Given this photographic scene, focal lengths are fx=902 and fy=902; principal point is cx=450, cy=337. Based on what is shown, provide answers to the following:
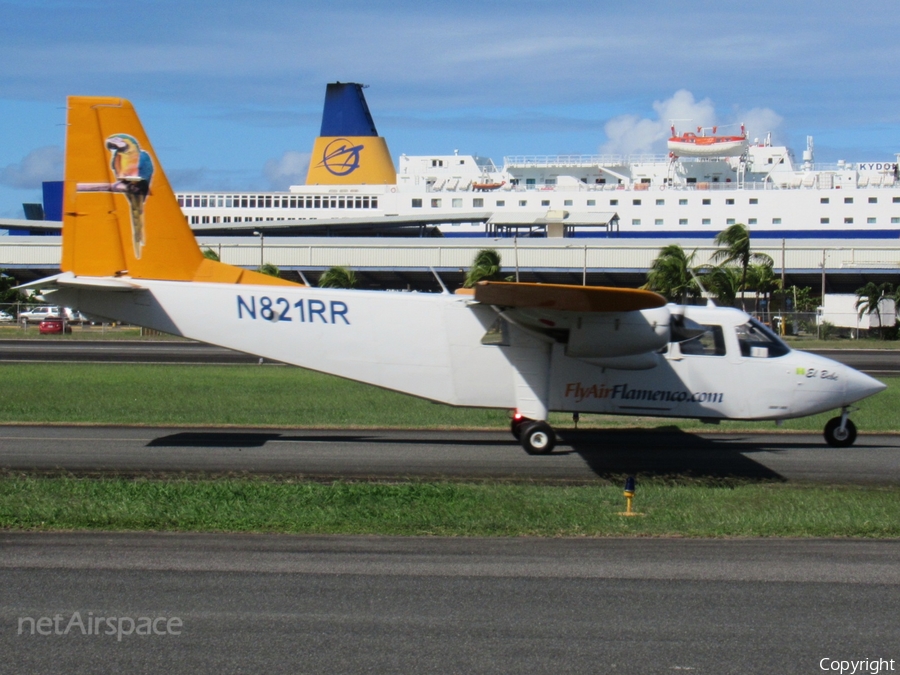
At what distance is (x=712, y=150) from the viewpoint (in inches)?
2844

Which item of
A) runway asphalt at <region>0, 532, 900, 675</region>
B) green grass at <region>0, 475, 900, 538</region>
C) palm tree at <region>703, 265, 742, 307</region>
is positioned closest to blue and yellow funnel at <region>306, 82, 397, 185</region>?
palm tree at <region>703, 265, 742, 307</region>

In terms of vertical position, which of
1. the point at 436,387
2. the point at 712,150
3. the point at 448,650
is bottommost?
the point at 448,650

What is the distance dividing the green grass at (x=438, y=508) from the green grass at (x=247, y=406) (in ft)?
20.3

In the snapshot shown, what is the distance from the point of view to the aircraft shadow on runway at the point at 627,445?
1302cm

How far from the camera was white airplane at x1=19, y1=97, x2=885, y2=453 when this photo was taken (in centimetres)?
1409

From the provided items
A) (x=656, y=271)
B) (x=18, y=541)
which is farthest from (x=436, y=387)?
(x=656, y=271)

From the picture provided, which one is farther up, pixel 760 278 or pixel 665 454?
pixel 760 278

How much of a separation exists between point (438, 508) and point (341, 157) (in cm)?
7059

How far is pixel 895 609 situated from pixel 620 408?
7751 mm

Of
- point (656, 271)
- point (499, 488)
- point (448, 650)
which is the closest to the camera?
point (448, 650)

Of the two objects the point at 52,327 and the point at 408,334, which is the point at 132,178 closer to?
the point at 408,334

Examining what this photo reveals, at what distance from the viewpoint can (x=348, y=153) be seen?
77812mm

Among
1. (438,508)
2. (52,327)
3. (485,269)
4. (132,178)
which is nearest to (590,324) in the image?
(438,508)

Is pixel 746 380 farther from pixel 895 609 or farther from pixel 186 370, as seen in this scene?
pixel 186 370
